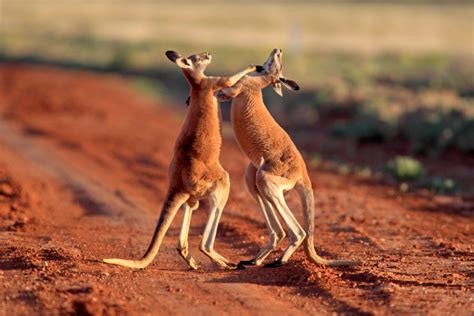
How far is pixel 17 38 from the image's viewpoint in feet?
167

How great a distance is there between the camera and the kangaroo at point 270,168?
28.4 feet

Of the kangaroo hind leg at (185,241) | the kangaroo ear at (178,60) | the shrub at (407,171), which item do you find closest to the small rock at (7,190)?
the kangaroo hind leg at (185,241)

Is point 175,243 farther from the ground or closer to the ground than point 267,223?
closer to the ground

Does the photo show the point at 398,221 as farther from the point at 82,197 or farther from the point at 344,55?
the point at 344,55

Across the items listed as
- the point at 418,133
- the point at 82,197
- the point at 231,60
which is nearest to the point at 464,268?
the point at 82,197

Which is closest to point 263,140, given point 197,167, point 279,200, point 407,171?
point 279,200

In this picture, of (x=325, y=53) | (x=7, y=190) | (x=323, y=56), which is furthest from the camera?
(x=325, y=53)

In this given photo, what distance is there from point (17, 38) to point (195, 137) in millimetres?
44146

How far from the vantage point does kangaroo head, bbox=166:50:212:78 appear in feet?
28.2

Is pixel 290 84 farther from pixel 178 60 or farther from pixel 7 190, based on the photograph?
pixel 7 190

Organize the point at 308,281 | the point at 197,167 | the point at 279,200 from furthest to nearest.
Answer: the point at 279,200 → the point at 197,167 → the point at 308,281

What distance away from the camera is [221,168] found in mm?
8742

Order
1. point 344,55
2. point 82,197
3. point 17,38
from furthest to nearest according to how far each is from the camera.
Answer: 1. point 17,38
2. point 344,55
3. point 82,197

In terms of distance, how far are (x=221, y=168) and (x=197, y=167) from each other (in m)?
0.28
